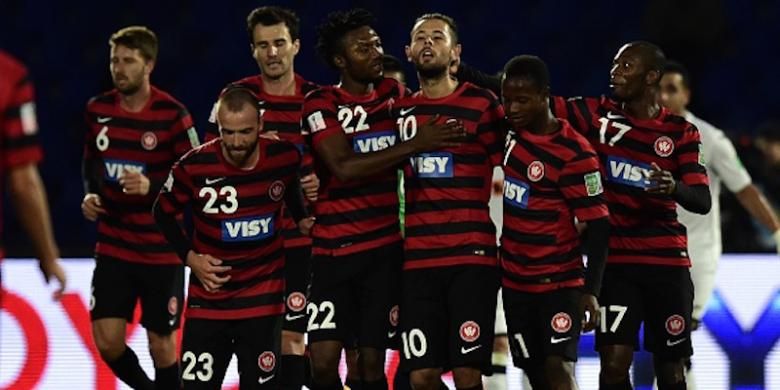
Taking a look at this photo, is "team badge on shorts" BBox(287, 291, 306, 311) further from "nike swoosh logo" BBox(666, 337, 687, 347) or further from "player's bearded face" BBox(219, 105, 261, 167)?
"nike swoosh logo" BBox(666, 337, 687, 347)

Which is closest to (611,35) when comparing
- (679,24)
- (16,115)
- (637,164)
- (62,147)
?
(679,24)

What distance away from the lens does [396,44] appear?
384 inches

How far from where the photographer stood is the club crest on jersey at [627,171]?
6.06 m

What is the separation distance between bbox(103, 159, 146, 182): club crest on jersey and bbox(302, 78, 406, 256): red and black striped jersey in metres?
1.02

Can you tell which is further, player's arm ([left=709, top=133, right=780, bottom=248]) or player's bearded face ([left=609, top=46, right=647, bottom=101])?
player's arm ([left=709, top=133, right=780, bottom=248])

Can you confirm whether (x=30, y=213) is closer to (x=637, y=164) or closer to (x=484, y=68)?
(x=637, y=164)

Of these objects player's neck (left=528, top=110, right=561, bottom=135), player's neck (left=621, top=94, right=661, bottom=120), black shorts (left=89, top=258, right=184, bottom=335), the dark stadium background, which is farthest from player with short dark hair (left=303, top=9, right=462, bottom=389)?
the dark stadium background

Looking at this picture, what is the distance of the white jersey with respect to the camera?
730 cm

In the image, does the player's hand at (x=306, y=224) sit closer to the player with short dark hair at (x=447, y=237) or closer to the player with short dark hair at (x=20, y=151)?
the player with short dark hair at (x=447, y=237)

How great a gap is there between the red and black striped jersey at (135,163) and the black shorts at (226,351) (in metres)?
1.05

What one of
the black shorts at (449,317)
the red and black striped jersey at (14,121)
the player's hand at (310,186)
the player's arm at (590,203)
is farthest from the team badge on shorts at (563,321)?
the red and black striped jersey at (14,121)

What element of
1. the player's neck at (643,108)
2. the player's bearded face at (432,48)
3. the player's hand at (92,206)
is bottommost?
the player's hand at (92,206)

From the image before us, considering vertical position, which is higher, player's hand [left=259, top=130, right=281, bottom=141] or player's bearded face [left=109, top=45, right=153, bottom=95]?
player's bearded face [left=109, top=45, right=153, bottom=95]

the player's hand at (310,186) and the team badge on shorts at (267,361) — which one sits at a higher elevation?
the player's hand at (310,186)
